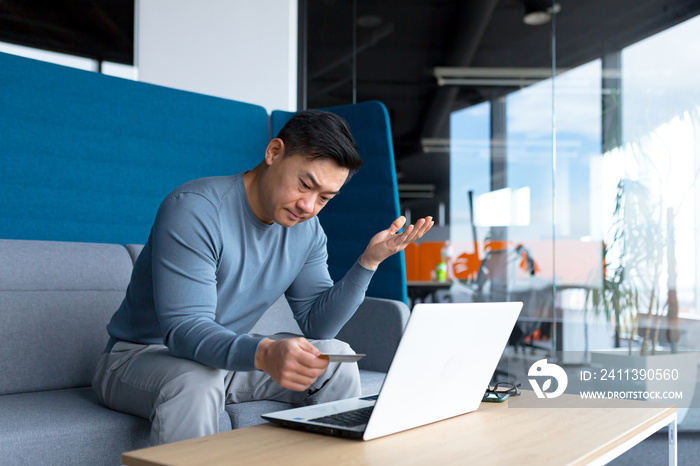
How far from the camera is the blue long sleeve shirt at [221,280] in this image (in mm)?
1277

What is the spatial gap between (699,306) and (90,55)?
128 inches

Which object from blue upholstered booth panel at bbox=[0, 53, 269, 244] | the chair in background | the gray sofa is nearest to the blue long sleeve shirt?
the gray sofa

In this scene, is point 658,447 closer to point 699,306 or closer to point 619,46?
point 699,306

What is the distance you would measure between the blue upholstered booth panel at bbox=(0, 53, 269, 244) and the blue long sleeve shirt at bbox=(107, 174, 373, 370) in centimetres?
74

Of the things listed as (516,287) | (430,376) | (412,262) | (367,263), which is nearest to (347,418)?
(430,376)

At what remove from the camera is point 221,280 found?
152cm

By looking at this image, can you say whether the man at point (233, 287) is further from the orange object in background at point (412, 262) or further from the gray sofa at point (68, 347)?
the orange object in background at point (412, 262)

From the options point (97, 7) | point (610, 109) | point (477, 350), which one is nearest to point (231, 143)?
point (97, 7)

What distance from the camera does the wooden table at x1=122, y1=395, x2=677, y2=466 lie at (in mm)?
909

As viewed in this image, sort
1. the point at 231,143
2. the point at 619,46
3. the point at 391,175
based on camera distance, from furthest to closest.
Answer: the point at 619,46 → the point at 231,143 → the point at 391,175

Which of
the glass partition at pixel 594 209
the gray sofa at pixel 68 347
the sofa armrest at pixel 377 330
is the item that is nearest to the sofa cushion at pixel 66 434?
the gray sofa at pixel 68 347

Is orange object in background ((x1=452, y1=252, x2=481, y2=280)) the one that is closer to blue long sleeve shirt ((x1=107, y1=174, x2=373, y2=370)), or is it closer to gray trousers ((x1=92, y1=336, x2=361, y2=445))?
blue long sleeve shirt ((x1=107, y1=174, x2=373, y2=370))

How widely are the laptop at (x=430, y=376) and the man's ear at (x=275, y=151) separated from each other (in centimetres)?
59

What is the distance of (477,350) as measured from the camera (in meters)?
1.19
